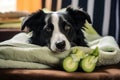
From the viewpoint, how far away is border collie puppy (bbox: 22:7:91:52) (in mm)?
1502

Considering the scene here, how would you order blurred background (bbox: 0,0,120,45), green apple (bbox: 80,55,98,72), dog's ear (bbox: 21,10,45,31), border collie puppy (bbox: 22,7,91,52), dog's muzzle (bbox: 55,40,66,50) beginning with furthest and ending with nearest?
1. blurred background (bbox: 0,0,120,45)
2. dog's ear (bbox: 21,10,45,31)
3. border collie puppy (bbox: 22,7,91,52)
4. dog's muzzle (bbox: 55,40,66,50)
5. green apple (bbox: 80,55,98,72)

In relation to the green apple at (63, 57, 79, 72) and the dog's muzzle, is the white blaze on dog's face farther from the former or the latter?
the green apple at (63, 57, 79, 72)

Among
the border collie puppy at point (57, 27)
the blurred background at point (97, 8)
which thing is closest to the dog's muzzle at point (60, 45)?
the border collie puppy at point (57, 27)

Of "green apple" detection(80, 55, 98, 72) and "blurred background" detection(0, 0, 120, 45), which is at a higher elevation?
"blurred background" detection(0, 0, 120, 45)

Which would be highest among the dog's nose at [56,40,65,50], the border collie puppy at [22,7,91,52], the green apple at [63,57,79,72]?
the border collie puppy at [22,7,91,52]

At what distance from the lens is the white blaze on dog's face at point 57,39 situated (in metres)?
1.39

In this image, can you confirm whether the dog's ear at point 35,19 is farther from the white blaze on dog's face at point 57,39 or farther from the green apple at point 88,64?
the green apple at point 88,64

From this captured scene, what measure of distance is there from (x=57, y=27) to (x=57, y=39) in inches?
4.3

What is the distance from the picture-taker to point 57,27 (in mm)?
1522

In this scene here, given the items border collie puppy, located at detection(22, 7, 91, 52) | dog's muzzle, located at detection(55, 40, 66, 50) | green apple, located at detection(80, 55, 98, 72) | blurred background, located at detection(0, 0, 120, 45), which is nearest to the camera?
green apple, located at detection(80, 55, 98, 72)

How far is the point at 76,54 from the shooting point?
131cm

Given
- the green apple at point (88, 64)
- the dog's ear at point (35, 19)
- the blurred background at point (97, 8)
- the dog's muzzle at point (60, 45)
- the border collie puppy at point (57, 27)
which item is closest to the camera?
the green apple at point (88, 64)

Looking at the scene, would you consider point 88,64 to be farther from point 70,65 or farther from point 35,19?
point 35,19

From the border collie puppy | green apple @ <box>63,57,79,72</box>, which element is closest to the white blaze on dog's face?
the border collie puppy
